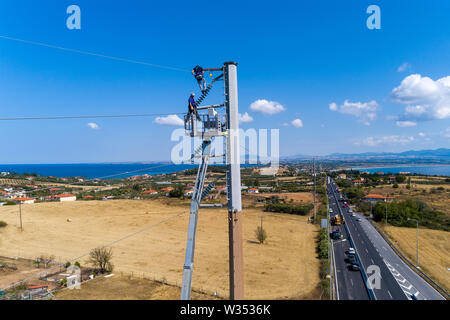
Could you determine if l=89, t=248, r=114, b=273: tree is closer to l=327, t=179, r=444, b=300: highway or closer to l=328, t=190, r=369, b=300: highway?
l=328, t=190, r=369, b=300: highway

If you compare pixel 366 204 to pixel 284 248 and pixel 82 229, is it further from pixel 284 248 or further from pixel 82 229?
pixel 82 229

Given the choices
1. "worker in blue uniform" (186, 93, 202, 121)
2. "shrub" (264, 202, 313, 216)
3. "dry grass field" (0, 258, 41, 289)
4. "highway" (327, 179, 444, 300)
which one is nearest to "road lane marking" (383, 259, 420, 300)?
"highway" (327, 179, 444, 300)

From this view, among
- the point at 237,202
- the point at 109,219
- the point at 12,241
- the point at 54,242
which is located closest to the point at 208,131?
the point at 237,202

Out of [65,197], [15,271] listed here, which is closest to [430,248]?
[15,271]

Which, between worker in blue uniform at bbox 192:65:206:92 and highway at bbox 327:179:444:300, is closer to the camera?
worker in blue uniform at bbox 192:65:206:92

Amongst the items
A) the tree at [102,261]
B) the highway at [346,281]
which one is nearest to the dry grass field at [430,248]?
the highway at [346,281]

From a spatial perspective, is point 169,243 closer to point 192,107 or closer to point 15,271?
point 15,271
